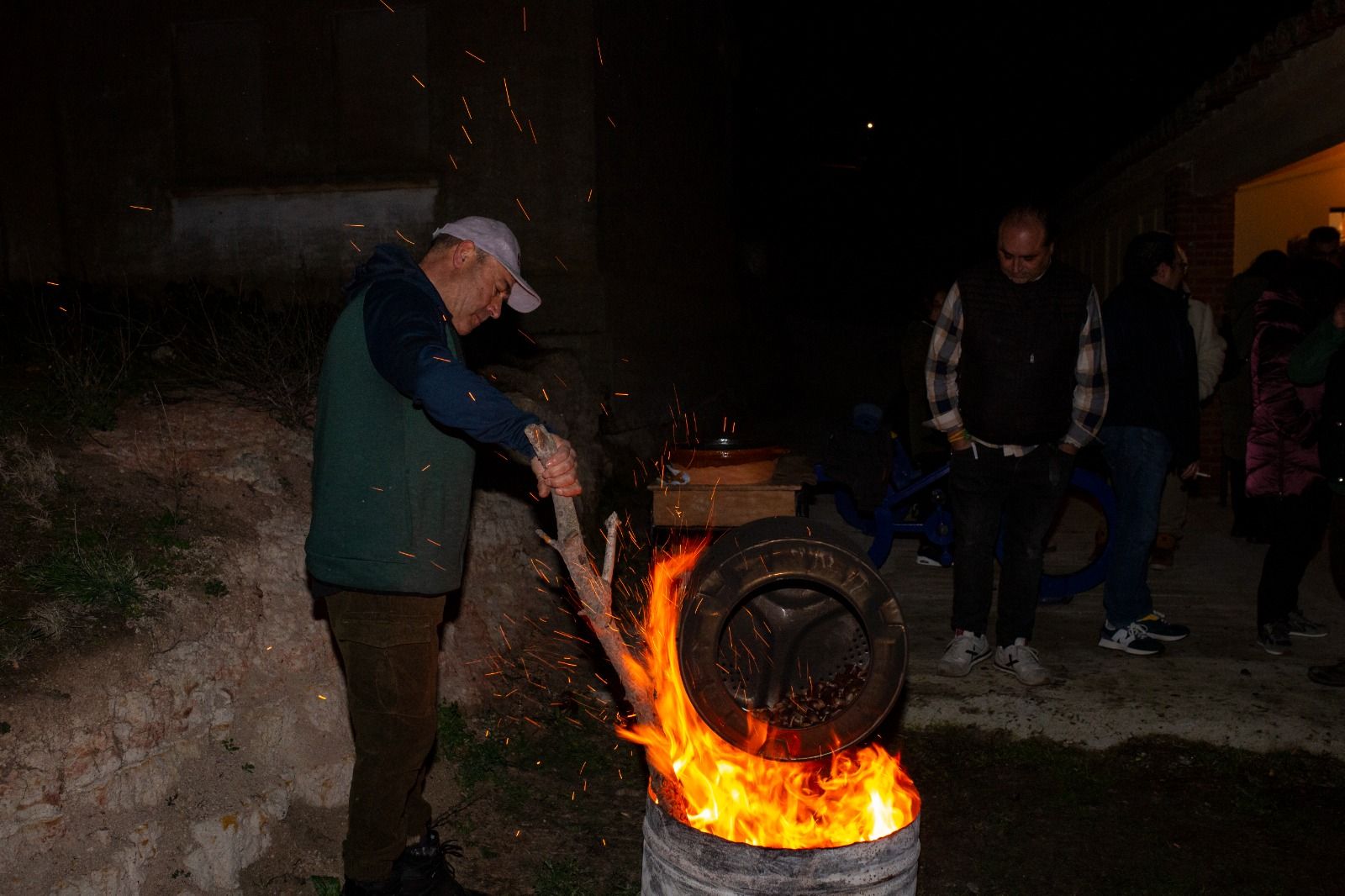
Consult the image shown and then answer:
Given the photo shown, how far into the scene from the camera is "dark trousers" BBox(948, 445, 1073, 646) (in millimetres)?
4664

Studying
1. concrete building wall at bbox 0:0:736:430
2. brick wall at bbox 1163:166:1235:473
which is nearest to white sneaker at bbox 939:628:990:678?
concrete building wall at bbox 0:0:736:430

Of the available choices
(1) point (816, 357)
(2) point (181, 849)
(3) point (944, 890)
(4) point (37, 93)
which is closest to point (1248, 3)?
(3) point (944, 890)

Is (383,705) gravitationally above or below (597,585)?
below

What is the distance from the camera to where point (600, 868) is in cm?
366

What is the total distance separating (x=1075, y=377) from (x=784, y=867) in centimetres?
315

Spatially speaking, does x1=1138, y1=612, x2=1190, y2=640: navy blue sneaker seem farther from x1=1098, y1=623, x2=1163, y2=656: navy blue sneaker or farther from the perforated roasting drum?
the perforated roasting drum

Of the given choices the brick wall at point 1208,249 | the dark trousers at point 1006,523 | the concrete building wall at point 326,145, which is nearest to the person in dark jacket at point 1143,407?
the dark trousers at point 1006,523

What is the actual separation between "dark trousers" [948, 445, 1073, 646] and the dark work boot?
2822 millimetres

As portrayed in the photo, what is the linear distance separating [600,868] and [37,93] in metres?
9.30

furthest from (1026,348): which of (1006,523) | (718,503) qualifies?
(718,503)

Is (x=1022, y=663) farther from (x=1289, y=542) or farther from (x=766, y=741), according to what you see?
(x=766, y=741)

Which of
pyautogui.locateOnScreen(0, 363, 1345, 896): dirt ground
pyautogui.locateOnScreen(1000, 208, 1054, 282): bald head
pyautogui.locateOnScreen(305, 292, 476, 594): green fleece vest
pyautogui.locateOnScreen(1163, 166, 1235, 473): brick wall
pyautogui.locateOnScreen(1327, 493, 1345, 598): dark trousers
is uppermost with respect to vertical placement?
pyautogui.locateOnScreen(1163, 166, 1235, 473): brick wall

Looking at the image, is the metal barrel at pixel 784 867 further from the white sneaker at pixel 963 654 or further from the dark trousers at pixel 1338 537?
the dark trousers at pixel 1338 537

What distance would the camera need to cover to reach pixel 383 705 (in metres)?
3.00
